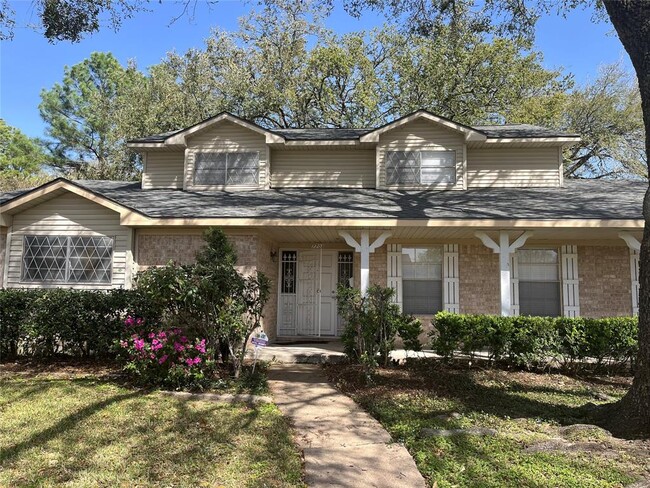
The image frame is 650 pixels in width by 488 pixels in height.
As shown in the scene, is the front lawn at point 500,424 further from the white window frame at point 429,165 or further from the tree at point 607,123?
the tree at point 607,123

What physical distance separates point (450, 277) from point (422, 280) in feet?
2.10

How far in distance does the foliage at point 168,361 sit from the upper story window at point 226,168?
20.1 feet

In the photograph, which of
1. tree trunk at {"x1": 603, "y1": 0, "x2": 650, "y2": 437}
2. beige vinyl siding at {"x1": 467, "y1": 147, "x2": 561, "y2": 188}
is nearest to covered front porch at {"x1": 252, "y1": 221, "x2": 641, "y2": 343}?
beige vinyl siding at {"x1": 467, "y1": 147, "x2": 561, "y2": 188}

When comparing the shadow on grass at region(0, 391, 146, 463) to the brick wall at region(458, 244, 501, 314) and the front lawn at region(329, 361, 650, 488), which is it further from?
the brick wall at region(458, 244, 501, 314)

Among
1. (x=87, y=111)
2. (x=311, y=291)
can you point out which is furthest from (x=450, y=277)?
(x=87, y=111)

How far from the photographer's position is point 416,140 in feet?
38.1

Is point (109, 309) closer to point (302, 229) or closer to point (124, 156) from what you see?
point (302, 229)

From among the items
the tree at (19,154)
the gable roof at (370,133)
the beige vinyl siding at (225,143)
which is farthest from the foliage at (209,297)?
the tree at (19,154)

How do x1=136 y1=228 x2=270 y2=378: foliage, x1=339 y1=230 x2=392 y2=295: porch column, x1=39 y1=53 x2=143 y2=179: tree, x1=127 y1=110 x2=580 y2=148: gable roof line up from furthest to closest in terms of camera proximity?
x1=39 y1=53 x2=143 y2=179: tree, x1=127 y1=110 x2=580 y2=148: gable roof, x1=339 y1=230 x2=392 y2=295: porch column, x1=136 y1=228 x2=270 y2=378: foliage

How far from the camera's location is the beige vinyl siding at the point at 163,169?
1206 cm

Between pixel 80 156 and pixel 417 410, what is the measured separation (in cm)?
3109

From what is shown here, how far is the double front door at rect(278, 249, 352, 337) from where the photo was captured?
11250 mm

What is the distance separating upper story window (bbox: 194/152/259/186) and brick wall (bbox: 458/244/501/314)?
5.50 m

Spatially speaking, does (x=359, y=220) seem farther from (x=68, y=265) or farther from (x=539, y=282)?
(x=68, y=265)
